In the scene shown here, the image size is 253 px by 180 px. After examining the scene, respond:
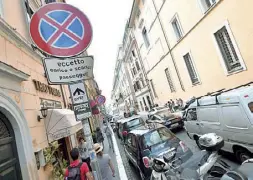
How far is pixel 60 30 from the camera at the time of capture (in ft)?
10.4

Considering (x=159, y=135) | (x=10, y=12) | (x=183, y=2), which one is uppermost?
(x=183, y=2)

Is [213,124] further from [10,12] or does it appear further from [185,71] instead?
[185,71]

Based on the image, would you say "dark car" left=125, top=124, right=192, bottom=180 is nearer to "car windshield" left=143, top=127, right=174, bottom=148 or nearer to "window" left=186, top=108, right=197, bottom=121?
"car windshield" left=143, top=127, right=174, bottom=148

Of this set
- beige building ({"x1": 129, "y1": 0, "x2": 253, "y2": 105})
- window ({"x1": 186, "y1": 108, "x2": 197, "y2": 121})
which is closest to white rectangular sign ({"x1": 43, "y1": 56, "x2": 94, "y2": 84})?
window ({"x1": 186, "y1": 108, "x2": 197, "y2": 121})

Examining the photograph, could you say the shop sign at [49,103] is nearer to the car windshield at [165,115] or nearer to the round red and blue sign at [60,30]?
the round red and blue sign at [60,30]

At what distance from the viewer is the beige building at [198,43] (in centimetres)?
1312

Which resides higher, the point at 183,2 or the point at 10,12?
the point at 183,2

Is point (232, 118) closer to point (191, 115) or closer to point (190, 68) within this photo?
point (191, 115)

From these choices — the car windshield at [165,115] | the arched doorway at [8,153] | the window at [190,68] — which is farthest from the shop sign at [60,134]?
the window at [190,68]

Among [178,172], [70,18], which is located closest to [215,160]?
Answer: [178,172]

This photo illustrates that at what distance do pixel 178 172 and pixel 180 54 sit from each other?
17.6 m

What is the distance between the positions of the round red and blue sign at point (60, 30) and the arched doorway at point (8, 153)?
3.01 m

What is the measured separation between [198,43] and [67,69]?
15788mm

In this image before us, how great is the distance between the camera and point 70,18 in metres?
3.25
